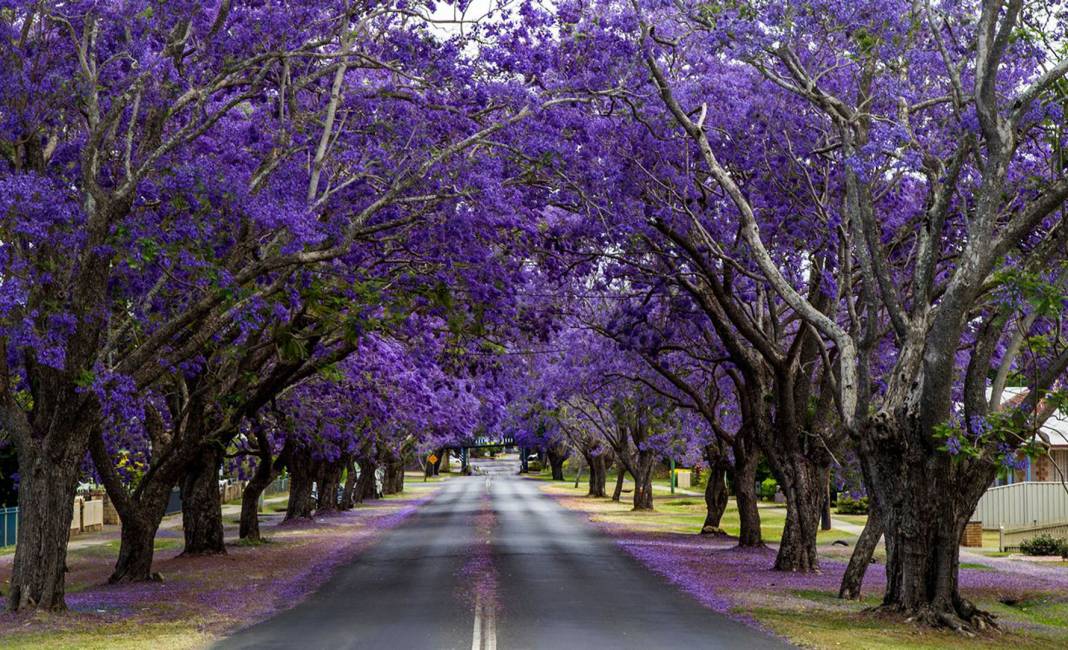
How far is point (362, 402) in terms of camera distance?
32875 mm

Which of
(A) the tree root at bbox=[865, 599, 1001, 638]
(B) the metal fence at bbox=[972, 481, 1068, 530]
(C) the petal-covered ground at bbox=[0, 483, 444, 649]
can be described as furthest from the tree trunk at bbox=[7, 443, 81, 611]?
(B) the metal fence at bbox=[972, 481, 1068, 530]

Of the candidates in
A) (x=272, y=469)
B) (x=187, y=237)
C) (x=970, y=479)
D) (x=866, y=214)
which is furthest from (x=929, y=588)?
(x=272, y=469)

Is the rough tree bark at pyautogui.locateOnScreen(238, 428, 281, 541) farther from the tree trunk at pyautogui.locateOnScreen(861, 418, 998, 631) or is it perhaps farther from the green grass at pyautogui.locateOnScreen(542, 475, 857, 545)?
the tree trunk at pyautogui.locateOnScreen(861, 418, 998, 631)

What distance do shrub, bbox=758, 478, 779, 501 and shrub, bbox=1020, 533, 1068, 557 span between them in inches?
1199

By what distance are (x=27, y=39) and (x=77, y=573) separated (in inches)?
542

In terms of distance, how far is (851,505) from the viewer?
176 ft

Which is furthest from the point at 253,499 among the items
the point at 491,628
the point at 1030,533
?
the point at 1030,533

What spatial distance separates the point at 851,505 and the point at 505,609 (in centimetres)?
3836

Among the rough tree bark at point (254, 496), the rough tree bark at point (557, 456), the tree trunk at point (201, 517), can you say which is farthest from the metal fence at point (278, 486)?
the tree trunk at point (201, 517)

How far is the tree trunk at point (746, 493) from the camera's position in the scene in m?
33.6

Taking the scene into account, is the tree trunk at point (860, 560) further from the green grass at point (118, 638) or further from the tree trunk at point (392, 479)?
the tree trunk at point (392, 479)

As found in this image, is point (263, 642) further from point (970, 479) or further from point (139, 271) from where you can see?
point (970, 479)

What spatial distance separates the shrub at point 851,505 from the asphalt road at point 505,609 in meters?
23.0

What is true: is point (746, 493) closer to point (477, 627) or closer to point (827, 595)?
point (827, 595)
